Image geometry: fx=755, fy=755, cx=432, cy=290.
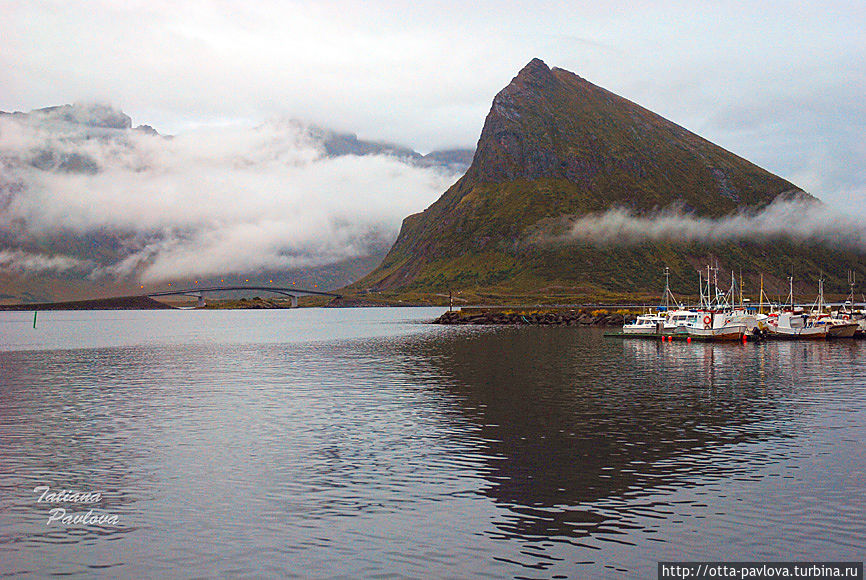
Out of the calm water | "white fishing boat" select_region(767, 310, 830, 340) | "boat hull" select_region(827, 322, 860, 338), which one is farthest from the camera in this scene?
"boat hull" select_region(827, 322, 860, 338)

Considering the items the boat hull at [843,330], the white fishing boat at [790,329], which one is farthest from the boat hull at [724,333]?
the boat hull at [843,330]

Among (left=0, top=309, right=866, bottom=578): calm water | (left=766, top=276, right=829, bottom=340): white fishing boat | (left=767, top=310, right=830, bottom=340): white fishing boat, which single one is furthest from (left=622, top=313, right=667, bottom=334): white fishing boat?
(left=0, top=309, right=866, bottom=578): calm water

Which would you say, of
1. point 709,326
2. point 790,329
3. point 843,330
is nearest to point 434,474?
point 709,326

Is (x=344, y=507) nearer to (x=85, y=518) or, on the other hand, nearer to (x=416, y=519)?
(x=416, y=519)

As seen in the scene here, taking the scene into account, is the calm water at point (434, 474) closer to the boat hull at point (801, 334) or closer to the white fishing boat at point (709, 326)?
A: the white fishing boat at point (709, 326)

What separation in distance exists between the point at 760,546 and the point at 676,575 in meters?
4.21

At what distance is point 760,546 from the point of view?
1022 inches

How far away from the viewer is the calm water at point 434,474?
1015 inches

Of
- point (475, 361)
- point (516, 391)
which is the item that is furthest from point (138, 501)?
point (475, 361)

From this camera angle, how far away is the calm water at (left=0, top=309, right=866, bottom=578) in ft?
84.6

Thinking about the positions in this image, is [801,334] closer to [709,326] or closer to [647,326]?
[709,326]

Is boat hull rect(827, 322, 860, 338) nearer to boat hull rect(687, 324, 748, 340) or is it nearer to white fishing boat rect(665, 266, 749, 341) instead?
white fishing boat rect(665, 266, 749, 341)

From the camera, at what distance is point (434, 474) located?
121 feet

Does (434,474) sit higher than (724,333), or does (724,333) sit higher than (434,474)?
(724,333)
